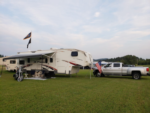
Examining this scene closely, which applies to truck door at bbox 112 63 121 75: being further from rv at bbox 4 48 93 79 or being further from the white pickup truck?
rv at bbox 4 48 93 79

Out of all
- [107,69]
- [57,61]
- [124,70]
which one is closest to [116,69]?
[124,70]

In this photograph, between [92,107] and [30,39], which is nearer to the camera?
[92,107]

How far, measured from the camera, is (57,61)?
1247 cm

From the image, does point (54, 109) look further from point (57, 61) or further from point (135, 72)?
point (135, 72)

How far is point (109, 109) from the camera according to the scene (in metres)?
4.02

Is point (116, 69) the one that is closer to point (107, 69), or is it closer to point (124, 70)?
point (124, 70)

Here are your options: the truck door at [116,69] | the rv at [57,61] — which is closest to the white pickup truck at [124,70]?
the truck door at [116,69]

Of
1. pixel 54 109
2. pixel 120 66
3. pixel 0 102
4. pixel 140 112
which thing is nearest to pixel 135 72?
pixel 120 66

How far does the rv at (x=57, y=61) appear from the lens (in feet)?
38.5

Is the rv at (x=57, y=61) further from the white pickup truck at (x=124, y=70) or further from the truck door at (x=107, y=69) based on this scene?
the white pickup truck at (x=124, y=70)

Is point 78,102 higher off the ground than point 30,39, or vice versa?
point 30,39

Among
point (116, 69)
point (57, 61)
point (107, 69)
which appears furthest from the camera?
point (107, 69)

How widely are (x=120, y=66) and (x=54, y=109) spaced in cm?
986

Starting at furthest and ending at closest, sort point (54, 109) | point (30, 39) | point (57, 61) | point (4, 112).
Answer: point (30, 39) < point (57, 61) < point (54, 109) < point (4, 112)
